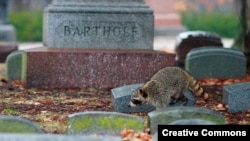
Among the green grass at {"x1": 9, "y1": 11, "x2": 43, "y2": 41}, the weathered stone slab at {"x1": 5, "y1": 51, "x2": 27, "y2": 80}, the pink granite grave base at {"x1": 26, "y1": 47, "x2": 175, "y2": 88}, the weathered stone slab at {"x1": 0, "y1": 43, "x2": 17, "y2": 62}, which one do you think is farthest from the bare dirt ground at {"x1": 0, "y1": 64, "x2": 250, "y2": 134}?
the green grass at {"x1": 9, "y1": 11, "x2": 43, "y2": 41}

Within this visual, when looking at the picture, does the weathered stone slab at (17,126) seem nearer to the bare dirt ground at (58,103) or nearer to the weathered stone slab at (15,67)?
the bare dirt ground at (58,103)

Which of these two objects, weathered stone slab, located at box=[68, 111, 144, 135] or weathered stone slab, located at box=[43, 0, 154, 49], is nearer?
weathered stone slab, located at box=[68, 111, 144, 135]

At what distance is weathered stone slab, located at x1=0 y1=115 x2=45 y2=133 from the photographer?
7.11 m

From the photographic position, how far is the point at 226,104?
32.8ft

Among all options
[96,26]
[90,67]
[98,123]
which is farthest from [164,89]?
[96,26]

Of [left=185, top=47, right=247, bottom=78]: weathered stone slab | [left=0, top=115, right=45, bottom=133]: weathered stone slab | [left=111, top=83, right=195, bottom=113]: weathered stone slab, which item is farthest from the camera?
[left=185, top=47, right=247, bottom=78]: weathered stone slab

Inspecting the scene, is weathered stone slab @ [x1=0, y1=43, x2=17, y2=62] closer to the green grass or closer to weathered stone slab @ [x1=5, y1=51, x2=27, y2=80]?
weathered stone slab @ [x1=5, y1=51, x2=27, y2=80]

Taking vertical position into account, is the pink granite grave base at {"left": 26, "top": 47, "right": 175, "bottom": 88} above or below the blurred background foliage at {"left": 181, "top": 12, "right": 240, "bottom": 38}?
above

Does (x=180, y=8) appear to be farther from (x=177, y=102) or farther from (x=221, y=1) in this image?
(x=177, y=102)

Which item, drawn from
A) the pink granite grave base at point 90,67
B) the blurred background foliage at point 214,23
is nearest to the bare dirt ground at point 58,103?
the pink granite grave base at point 90,67

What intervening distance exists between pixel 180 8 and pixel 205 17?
12.0ft

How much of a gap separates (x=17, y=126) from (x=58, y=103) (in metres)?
3.26

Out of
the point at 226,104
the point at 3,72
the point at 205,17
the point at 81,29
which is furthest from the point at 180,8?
the point at 226,104

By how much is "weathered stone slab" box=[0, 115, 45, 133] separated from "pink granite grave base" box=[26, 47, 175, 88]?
4629 mm
